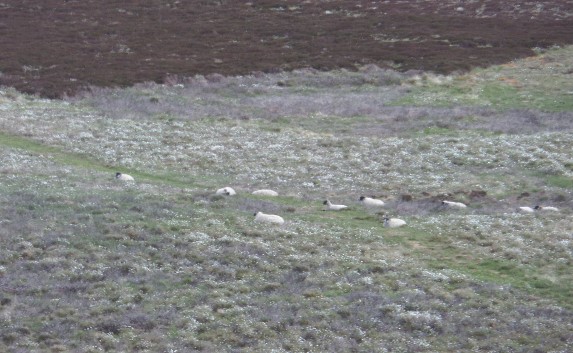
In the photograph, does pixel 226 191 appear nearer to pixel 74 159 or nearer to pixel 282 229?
pixel 282 229

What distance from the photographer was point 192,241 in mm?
23750

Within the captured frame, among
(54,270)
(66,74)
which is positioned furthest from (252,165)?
(66,74)

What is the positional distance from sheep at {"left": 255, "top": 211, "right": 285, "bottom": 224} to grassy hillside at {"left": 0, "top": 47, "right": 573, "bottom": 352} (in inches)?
11.3

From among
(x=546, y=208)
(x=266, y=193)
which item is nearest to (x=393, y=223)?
(x=546, y=208)

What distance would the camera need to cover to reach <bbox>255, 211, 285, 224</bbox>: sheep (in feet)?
84.8

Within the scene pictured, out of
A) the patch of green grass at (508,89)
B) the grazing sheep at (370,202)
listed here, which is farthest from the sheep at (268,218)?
the patch of green grass at (508,89)

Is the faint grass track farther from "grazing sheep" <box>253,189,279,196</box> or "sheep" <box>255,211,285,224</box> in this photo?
"sheep" <box>255,211,285,224</box>

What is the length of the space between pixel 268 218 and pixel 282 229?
3.32ft

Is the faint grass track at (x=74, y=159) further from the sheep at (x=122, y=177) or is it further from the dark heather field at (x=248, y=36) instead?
the dark heather field at (x=248, y=36)

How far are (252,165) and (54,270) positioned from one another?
14524mm

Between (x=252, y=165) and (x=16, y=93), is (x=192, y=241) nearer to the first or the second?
(x=252, y=165)

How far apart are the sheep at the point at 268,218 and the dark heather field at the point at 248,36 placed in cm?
2538

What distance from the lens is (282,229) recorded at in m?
25.1

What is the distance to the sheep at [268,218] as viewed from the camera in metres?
25.8
